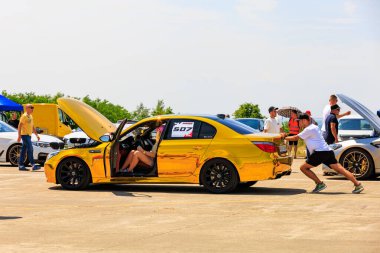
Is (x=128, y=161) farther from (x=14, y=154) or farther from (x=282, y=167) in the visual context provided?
(x=14, y=154)

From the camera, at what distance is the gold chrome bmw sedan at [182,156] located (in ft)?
51.8

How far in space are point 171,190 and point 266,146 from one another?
231cm

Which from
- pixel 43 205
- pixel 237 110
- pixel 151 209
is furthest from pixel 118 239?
pixel 237 110

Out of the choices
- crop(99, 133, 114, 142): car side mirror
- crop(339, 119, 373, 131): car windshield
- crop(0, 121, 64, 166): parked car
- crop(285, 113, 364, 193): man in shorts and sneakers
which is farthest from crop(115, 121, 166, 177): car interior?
crop(339, 119, 373, 131): car windshield

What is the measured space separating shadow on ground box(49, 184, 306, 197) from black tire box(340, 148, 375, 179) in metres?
2.88

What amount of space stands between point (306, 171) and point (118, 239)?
22.4 feet

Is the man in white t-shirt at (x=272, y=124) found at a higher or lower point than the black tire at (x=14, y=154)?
higher

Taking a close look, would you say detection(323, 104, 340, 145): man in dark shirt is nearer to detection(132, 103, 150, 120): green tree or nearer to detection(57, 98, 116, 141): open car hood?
Result: detection(57, 98, 116, 141): open car hood

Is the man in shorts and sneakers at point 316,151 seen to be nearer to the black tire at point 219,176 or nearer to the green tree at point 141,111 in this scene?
the black tire at point 219,176

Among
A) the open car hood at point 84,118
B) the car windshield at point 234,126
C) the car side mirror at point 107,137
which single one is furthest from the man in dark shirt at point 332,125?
the car side mirror at point 107,137

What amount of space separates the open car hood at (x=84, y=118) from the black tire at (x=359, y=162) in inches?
208

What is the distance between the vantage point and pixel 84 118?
1770 cm

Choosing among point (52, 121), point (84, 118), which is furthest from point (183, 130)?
point (52, 121)

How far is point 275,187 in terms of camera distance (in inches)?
690
